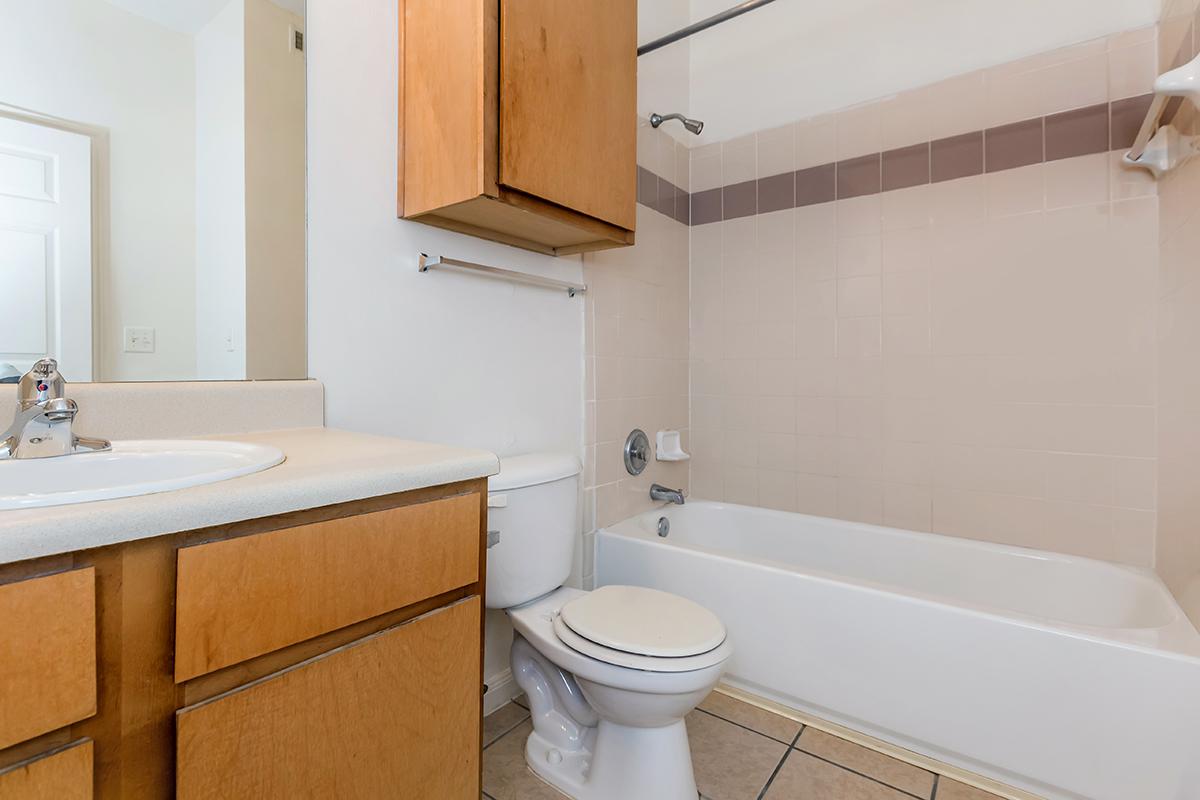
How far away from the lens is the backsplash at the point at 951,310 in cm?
174

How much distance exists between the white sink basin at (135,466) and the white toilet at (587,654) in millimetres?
611

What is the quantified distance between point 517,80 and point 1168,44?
1858 mm

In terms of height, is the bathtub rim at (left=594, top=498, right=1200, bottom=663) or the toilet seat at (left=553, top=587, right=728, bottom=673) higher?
the bathtub rim at (left=594, top=498, right=1200, bottom=663)

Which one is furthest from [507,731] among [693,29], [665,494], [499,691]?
[693,29]

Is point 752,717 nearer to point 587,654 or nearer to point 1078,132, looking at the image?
point 587,654

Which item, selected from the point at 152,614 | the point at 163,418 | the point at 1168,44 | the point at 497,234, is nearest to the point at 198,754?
the point at 152,614

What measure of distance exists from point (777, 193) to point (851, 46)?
58cm

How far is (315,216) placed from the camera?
1.26m

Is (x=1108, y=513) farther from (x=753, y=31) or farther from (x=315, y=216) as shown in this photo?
(x=315, y=216)

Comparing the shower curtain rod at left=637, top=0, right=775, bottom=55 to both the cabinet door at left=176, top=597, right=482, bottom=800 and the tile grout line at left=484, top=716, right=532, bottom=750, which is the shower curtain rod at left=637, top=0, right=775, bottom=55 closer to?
the cabinet door at left=176, top=597, right=482, bottom=800

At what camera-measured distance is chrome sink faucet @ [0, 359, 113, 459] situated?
2.63 feet

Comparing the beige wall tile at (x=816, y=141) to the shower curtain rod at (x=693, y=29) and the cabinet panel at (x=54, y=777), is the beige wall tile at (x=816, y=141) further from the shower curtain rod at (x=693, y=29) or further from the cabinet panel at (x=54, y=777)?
the cabinet panel at (x=54, y=777)

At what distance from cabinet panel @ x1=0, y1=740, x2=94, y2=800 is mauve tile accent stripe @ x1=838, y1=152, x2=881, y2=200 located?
2.46 m

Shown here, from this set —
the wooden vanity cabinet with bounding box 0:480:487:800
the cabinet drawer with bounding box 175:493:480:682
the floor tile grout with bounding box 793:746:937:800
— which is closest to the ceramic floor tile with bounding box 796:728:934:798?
the floor tile grout with bounding box 793:746:937:800
